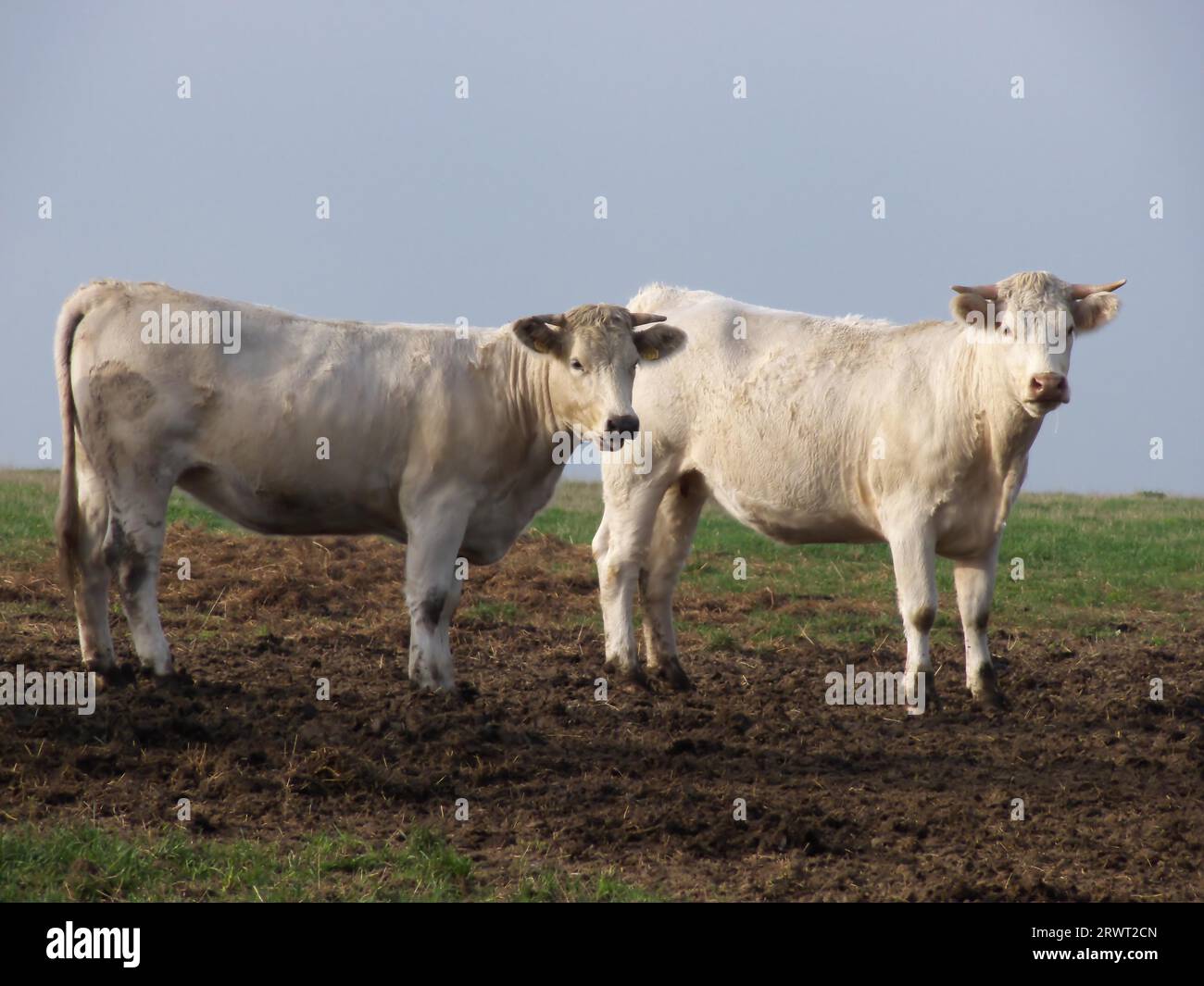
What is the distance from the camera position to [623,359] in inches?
353

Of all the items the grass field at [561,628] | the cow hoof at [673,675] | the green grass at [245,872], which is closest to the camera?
the green grass at [245,872]

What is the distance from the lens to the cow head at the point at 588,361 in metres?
8.90

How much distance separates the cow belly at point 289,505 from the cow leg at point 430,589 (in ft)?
1.04

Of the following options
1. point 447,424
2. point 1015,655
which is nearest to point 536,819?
point 447,424

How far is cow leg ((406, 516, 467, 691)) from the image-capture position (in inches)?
355

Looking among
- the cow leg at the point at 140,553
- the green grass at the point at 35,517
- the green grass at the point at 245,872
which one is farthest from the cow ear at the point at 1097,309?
the green grass at the point at 35,517

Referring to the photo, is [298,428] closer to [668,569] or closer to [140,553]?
[140,553]

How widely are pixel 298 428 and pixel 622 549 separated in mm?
2793

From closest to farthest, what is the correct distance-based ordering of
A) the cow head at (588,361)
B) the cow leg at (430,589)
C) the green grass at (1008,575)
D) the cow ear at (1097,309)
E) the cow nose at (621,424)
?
1. the cow nose at (621,424)
2. the cow head at (588,361)
3. the cow leg at (430,589)
4. the cow ear at (1097,309)
5. the green grass at (1008,575)

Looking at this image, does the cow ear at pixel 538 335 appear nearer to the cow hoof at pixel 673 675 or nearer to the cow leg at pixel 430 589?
the cow leg at pixel 430 589

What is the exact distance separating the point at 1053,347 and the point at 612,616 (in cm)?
357

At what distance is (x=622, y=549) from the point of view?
10.9 m

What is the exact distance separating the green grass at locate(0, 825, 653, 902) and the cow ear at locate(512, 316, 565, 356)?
3.37 meters
